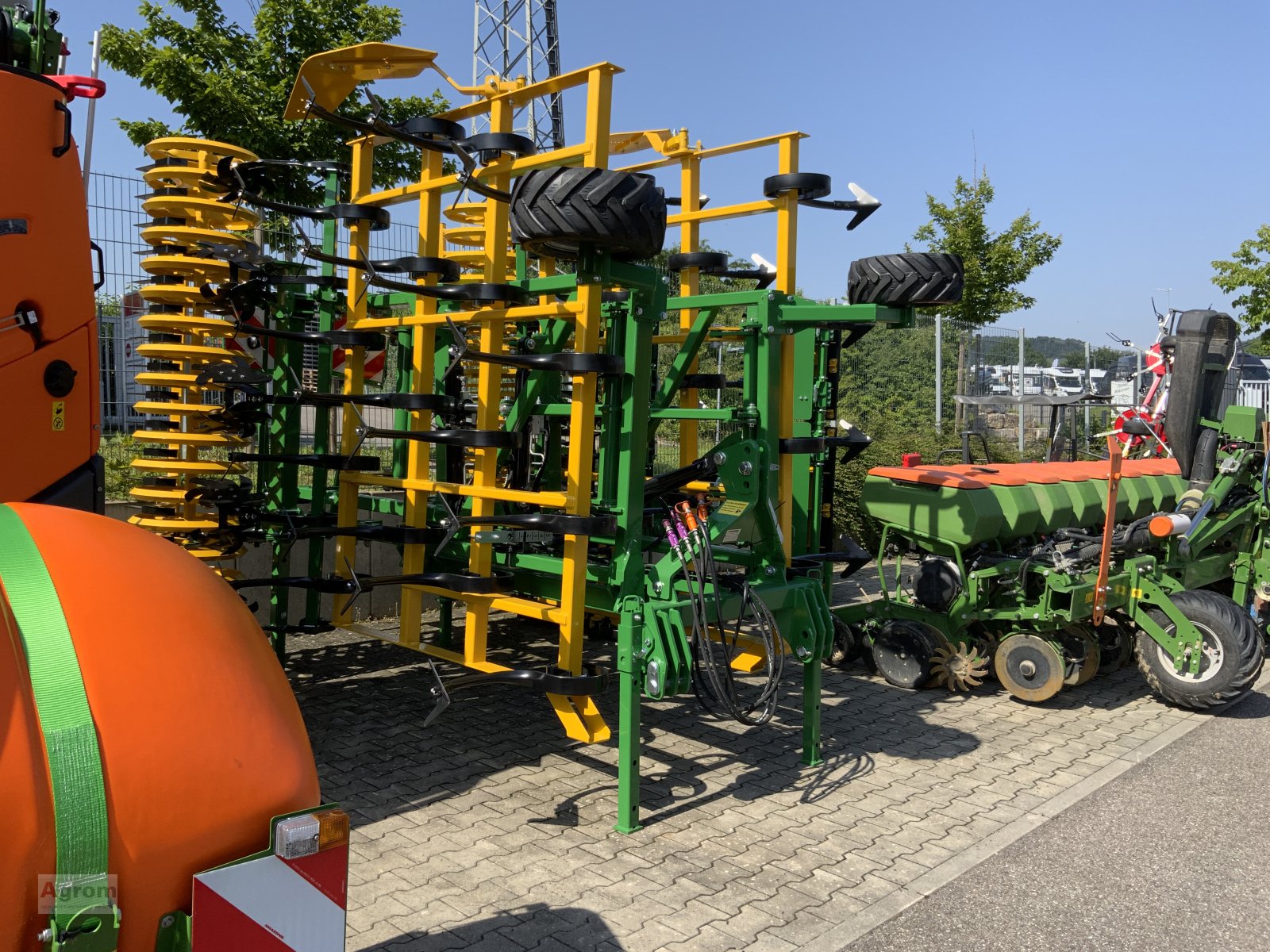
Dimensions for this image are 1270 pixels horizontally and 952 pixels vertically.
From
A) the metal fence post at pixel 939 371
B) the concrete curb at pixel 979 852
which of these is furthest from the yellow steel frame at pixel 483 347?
the metal fence post at pixel 939 371

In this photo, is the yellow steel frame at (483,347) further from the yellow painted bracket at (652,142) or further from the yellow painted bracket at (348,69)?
the yellow painted bracket at (652,142)

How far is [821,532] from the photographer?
666 cm

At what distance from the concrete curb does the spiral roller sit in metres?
3.68

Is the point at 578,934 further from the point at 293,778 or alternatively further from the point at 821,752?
the point at 821,752

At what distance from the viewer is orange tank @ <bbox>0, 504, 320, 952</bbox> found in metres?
1.53

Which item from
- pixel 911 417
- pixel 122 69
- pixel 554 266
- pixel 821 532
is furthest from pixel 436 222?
pixel 911 417

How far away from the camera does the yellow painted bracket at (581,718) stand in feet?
14.5

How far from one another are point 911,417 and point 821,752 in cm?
1112

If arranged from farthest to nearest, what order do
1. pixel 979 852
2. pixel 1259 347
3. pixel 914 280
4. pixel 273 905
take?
1. pixel 1259 347
2. pixel 914 280
3. pixel 979 852
4. pixel 273 905

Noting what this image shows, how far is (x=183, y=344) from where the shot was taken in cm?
552

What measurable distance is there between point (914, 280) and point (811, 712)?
217 cm

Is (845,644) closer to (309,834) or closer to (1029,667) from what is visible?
(1029,667)

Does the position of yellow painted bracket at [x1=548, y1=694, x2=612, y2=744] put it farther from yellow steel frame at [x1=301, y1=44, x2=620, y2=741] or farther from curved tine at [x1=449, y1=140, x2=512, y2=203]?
curved tine at [x1=449, y1=140, x2=512, y2=203]

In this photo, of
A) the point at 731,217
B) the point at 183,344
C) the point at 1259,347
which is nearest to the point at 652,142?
the point at 731,217
